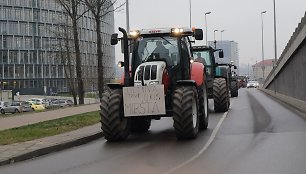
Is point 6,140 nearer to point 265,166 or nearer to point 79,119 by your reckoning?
point 79,119

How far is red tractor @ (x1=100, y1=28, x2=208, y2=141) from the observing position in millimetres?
11797

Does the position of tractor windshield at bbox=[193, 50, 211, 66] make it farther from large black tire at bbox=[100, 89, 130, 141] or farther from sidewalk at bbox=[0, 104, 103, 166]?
large black tire at bbox=[100, 89, 130, 141]

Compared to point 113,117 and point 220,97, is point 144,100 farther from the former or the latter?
point 220,97

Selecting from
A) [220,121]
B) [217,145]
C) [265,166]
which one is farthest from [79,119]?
[265,166]

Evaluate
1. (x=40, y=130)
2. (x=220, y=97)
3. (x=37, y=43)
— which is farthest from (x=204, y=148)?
(x=37, y=43)

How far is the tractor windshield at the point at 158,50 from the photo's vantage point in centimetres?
1302

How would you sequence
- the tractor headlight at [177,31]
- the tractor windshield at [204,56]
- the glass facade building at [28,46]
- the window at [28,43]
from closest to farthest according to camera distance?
the tractor headlight at [177,31], the tractor windshield at [204,56], the glass facade building at [28,46], the window at [28,43]

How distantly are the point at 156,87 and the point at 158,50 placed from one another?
169 cm

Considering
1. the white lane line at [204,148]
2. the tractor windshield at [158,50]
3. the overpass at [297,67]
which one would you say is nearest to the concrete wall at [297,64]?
the overpass at [297,67]

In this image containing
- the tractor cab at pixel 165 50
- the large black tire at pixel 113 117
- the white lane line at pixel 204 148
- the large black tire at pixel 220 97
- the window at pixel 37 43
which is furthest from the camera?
the window at pixel 37 43

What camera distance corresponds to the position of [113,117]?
1190 centimetres

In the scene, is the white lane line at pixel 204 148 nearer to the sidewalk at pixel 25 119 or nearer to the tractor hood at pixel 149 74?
the tractor hood at pixel 149 74

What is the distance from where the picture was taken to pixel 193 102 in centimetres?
1217

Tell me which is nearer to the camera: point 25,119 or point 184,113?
point 184,113
